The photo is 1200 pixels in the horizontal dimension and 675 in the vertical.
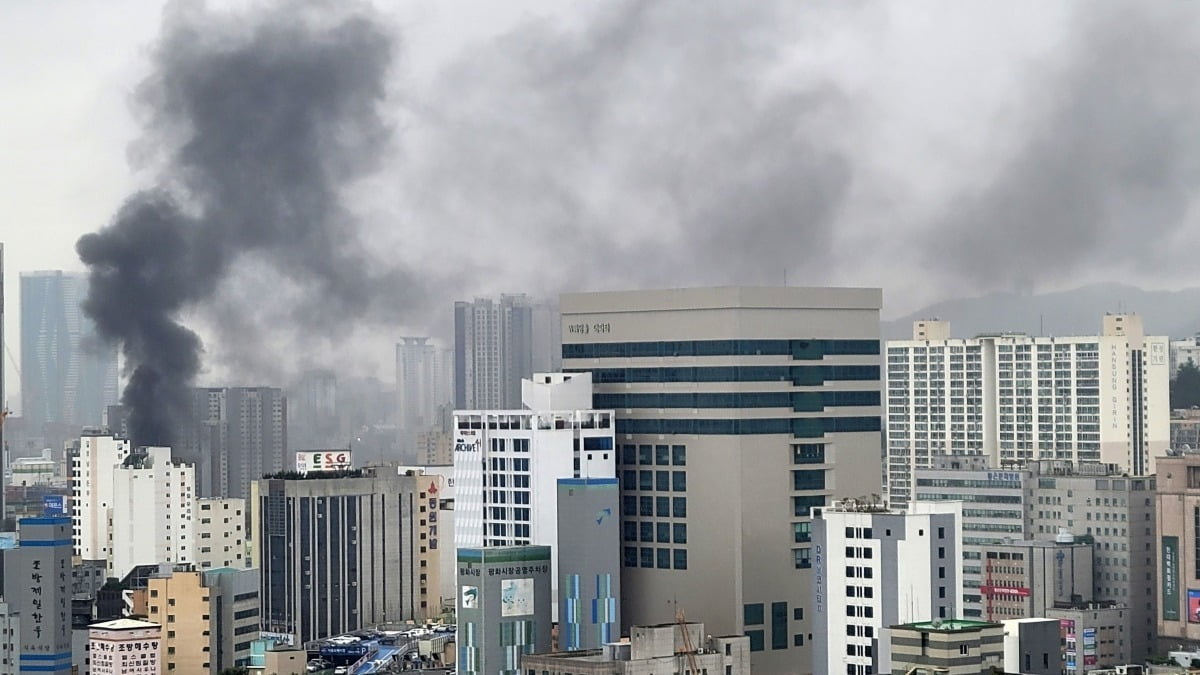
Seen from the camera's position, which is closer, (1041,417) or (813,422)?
(813,422)

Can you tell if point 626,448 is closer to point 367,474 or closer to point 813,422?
point 813,422

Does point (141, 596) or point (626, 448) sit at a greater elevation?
point (626, 448)

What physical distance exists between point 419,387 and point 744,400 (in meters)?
14.2

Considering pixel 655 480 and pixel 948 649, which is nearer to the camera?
pixel 948 649

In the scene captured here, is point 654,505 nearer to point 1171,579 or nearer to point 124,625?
point 124,625

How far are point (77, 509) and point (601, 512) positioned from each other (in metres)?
17.4

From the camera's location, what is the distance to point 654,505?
77.4ft

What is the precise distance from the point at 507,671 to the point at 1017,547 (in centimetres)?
1031

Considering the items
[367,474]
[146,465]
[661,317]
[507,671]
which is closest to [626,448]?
[661,317]

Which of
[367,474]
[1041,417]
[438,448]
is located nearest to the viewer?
[367,474]

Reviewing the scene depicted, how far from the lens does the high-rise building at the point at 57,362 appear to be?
40688mm

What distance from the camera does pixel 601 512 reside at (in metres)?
22.5

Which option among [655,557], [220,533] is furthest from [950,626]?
[220,533]

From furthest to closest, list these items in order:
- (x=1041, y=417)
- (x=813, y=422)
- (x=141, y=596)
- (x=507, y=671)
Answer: (x=1041, y=417), (x=141, y=596), (x=813, y=422), (x=507, y=671)
